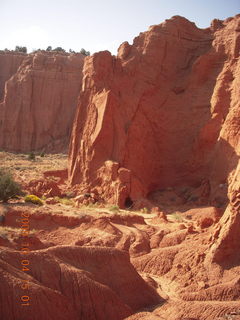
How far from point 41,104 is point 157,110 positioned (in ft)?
82.1

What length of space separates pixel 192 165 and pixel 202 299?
1321 centimetres

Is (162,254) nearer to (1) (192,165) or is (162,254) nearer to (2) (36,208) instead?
(2) (36,208)

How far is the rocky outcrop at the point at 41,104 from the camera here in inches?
1822

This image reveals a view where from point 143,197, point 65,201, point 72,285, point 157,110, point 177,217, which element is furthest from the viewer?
point 157,110

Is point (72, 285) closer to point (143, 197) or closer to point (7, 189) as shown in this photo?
point (7, 189)

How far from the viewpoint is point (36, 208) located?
17.8 metres

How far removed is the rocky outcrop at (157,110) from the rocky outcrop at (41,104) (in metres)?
21.1

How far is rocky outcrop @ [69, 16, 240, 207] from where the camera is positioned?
2267 centimetres

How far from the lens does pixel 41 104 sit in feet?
155

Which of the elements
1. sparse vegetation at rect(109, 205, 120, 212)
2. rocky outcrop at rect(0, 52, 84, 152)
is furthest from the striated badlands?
rocky outcrop at rect(0, 52, 84, 152)
